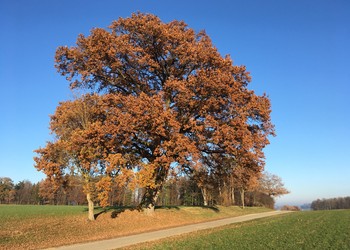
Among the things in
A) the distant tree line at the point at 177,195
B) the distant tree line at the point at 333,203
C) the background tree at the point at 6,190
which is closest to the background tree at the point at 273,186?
the distant tree line at the point at 177,195

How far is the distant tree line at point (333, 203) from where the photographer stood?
11988cm

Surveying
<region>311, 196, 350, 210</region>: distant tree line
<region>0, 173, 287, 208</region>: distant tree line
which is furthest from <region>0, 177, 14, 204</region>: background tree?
<region>311, 196, 350, 210</region>: distant tree line

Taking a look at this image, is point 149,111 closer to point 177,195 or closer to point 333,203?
point 177,195

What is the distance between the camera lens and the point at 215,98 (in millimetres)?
21516

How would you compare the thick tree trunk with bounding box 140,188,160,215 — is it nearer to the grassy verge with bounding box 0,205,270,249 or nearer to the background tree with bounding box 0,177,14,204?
the grassy verge with bounding box 0,205,270,249

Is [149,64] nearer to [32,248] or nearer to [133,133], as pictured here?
[133,133]

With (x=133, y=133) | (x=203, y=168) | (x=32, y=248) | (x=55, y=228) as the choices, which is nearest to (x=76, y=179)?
(x=55, y=228)

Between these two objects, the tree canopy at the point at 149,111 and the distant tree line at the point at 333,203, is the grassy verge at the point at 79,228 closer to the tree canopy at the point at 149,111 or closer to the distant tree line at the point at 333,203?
the tree canopy at the point at 149,111

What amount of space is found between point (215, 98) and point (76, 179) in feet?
37.4

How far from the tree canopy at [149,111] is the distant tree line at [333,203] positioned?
115 metres

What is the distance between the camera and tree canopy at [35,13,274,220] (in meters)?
20.0

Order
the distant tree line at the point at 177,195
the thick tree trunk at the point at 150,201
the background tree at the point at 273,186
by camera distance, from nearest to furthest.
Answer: the thick tree trunk at the point at 150,201
the distant tree line at the point at 177,195
the background tree at the point at 273,186

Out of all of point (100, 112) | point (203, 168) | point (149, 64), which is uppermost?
point (149, 64)

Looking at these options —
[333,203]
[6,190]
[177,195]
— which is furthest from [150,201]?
[333,203]
